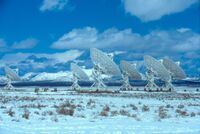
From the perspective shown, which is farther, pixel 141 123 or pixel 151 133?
pixel 141 123

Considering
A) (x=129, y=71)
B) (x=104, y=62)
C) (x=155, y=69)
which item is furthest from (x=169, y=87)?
(x=104, y=62)

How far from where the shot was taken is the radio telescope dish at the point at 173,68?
302ft

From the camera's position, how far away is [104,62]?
88.4 meters

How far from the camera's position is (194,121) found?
28.2 meters

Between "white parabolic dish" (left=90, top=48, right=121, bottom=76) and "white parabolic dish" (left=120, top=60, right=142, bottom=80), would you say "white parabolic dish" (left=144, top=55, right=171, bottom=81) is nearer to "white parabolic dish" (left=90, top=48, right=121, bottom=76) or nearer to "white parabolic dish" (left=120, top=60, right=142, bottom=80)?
"white parabolic dish" (left=120, top=60, right=142, bottom=80)

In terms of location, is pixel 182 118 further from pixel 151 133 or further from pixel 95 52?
pixel 95 52

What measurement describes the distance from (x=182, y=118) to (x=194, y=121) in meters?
1.98

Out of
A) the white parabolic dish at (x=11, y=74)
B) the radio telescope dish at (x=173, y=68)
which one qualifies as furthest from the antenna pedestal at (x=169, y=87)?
the white parabolic dish at (x=11, y=74)

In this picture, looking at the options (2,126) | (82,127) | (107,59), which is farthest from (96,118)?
(107,59)

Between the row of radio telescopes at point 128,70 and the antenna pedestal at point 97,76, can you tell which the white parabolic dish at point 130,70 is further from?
the antenna pedestal at point 97,76

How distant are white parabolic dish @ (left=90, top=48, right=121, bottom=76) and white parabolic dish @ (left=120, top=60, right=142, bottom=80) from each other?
516 inches

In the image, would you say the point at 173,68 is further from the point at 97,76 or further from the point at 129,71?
the point at 97,76

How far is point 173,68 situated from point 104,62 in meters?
15.4

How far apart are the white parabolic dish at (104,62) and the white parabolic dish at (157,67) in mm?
9631
